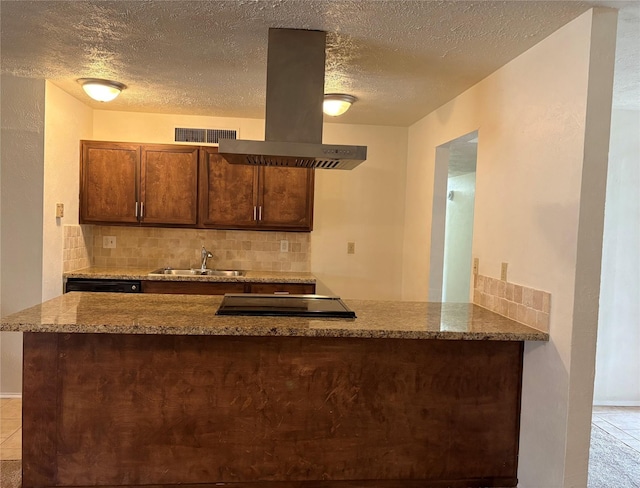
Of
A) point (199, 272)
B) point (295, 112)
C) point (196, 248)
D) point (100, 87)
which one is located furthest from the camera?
point (196, 248)

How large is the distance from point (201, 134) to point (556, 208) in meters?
3.19

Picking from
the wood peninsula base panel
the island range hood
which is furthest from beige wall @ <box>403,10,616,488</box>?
the island range hood

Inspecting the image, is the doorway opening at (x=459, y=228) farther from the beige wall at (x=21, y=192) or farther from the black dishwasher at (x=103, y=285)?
the beige wall at (x=21, y=192)

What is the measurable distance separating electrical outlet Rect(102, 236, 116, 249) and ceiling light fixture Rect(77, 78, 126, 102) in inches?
57.5

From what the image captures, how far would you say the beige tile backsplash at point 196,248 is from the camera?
168 inches

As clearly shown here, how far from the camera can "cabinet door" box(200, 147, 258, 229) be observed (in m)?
4.01

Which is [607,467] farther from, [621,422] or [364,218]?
[364,218]

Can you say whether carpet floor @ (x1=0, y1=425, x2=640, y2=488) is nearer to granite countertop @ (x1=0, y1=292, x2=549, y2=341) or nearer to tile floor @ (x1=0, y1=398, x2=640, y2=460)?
tile floor @ (x1=0, y1=398, x2=640, y2=460)

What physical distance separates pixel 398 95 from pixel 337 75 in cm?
64

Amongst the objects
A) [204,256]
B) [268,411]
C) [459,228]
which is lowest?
[268,411]

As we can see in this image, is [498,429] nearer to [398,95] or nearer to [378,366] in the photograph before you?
[378,366]

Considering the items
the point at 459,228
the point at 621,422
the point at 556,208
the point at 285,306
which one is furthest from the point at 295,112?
the point at 459,228

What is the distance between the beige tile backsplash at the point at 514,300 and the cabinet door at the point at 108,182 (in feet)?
9.72

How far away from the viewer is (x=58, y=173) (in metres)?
3.55
